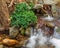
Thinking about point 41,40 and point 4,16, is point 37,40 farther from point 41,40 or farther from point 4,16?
point 4,16

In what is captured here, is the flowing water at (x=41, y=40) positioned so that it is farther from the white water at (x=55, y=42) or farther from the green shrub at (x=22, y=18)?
the green shrub at (x=22, y=18)

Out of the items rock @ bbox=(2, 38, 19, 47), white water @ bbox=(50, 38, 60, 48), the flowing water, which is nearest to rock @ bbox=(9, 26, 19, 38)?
rock @ bbox=(2, 38, 19, 47)

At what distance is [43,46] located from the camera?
6.99 m

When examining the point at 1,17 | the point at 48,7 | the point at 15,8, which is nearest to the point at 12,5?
the point at 15,8

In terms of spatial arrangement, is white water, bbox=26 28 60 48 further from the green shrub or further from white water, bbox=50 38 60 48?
the green shrub

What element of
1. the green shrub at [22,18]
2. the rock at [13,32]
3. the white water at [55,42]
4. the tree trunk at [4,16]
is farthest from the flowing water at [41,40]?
the tree trunk at [4,16]

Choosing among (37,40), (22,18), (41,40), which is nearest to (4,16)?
(22,18)

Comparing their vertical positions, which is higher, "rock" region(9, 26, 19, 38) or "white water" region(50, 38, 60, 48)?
"rock" region(9, 26, 19, 38)

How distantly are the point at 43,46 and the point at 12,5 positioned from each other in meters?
2.89

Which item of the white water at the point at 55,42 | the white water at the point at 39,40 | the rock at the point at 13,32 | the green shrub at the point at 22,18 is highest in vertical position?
the green shrub at the point at 22,18

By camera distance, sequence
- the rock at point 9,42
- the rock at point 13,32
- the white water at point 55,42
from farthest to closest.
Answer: the rock at point 13,32 < the white water at point 55,42 < the rock at point 9,42

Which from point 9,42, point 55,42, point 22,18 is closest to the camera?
point 9,42

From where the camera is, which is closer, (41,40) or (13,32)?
(13,32)

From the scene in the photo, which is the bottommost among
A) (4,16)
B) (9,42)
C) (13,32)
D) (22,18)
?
(9,42)
